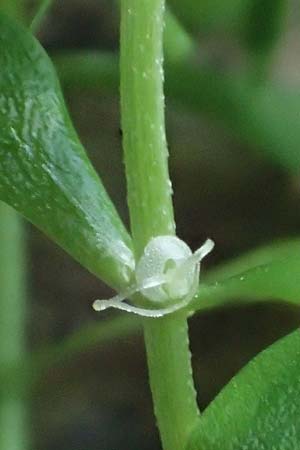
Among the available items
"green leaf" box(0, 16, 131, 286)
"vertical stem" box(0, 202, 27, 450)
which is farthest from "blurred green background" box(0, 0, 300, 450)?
"green leaf" box(0, 16, 131, 286)

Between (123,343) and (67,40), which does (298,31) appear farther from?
(123,343)

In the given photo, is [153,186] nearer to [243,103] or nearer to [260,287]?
[260,287]

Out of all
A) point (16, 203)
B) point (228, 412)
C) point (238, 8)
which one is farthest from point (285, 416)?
point (238, 8)

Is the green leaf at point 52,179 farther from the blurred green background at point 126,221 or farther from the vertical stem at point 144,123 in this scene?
the blurred green background at point 126,221

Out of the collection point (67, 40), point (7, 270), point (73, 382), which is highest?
point (67, 40)

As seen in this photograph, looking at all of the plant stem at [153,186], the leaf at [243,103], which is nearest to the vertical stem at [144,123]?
the plant stem at [153,186]

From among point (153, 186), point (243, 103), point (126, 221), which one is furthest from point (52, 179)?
point (126, 221)
